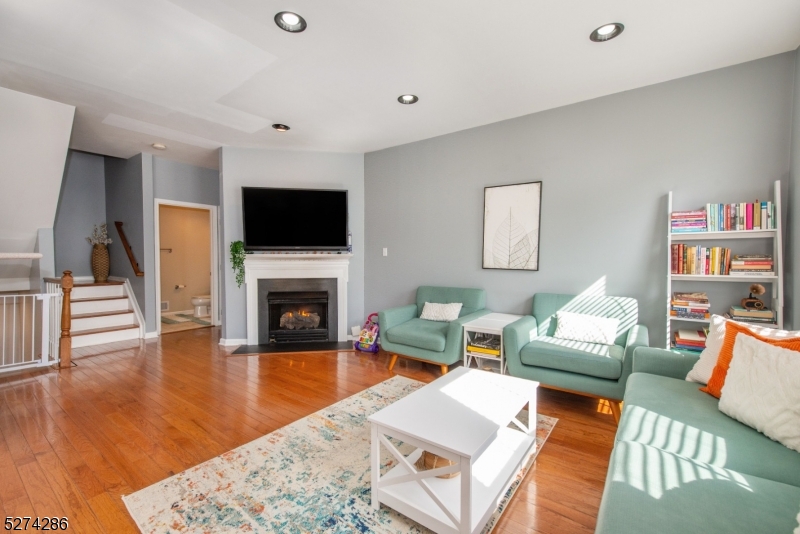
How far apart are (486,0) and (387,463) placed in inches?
102

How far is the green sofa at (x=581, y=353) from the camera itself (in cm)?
245

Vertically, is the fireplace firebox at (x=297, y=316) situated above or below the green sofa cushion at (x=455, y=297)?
below

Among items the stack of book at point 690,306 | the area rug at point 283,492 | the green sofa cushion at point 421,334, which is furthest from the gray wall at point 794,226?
the green sofa cushion at point 421,334

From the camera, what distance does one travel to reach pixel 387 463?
1.98 metres

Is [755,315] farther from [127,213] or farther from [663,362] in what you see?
[127,213]

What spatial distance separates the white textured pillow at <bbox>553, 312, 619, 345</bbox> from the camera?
9.18 feet

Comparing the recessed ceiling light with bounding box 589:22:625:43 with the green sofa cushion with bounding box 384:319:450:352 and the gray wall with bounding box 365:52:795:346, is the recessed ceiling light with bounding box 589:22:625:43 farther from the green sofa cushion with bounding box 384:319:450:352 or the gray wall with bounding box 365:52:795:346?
the green sofa cushion with bounding box 384:319:450:352

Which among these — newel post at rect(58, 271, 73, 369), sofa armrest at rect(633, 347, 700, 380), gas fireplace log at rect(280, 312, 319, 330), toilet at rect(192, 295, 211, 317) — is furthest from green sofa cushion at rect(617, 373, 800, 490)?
toilet at rect(192, 295, 211, 317)

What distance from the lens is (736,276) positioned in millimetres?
2471

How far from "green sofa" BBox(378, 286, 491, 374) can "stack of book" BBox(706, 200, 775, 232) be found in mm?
1926

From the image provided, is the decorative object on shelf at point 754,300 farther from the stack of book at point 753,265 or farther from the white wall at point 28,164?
the white wall at point 28,164

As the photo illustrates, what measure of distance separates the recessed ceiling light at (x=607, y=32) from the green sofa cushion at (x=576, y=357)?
6.81 ft

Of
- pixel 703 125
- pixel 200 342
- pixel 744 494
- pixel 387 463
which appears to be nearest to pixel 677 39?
pixel 703 125

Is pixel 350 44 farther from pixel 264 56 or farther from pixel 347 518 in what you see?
pixel 347 518
